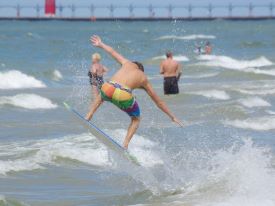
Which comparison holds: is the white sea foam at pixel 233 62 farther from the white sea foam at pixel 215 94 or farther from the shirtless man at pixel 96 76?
the shirtless man at pixel 96 76

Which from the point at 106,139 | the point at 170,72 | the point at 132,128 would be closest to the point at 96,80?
the point at 170,72

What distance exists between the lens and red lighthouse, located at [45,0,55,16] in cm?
13150

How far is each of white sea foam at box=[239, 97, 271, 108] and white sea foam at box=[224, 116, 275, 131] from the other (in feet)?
10.7

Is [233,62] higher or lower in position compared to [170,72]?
lower

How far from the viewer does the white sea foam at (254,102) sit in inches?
865

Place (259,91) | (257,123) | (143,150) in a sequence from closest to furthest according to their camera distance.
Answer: (143,150) → (257,123) → (259,91)

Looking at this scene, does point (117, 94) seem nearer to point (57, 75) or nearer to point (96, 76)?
point (96, 76)

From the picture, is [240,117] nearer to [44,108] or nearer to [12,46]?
[44,108]

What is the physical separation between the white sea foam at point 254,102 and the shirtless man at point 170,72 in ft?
5.31

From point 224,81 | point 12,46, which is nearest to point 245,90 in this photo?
point 224,81

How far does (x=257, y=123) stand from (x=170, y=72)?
4.93 meters

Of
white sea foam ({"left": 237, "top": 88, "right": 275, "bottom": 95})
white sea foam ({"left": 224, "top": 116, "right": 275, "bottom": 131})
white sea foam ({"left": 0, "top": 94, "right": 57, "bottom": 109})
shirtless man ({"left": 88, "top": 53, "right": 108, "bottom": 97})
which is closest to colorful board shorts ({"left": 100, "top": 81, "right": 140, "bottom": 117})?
white sea foam ({"left": 224, "top": 116, "right": 275, "bottom": 131})

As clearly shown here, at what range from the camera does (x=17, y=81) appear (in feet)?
102

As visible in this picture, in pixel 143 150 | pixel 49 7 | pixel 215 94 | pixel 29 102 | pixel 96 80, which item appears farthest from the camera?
pixel 49 7
